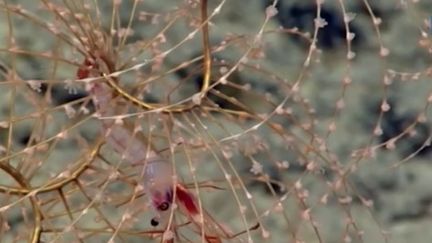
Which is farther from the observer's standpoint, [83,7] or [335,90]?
[335,90]

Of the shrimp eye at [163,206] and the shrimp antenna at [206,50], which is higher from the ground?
the shrimp antenna at [206,50]

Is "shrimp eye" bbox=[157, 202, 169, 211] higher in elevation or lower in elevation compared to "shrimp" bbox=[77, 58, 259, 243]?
lower

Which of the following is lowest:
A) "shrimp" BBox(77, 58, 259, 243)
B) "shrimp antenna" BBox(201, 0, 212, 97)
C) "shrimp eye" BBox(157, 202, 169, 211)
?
"shrimp eye" BBox(157, 202, 169, 211)

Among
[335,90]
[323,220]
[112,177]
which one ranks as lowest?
[323,220]

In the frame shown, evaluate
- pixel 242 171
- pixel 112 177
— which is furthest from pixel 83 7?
pixel 242 171

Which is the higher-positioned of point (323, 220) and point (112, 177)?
point (112, 177)

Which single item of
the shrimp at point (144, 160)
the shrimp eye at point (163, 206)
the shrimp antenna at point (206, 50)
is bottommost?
the shrimp eye at point (163, 206)

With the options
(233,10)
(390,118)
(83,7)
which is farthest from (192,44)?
(83,7)

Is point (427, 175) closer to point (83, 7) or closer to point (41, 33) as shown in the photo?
point (41, 33)

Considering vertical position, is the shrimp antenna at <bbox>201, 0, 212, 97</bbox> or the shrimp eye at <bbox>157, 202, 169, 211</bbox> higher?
the shrimp antenna at <bbox>201, 0, 212, 97</bbox>

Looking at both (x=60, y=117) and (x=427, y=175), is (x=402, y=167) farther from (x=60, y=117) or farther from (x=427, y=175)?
(x=60, y=117)

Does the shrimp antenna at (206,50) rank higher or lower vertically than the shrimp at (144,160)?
higher
